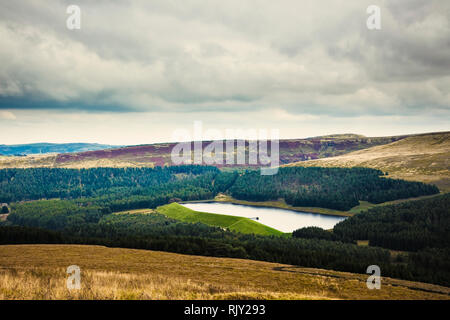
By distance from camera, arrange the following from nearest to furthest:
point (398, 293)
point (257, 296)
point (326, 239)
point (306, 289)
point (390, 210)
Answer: point (257, 296) < point (306, 289) < point (398, 293) < point (326, 239) < point (390, 210)

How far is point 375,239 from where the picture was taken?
149 meters

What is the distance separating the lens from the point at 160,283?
2539 cm

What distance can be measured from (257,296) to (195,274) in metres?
16.2

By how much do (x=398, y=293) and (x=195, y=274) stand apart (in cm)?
2194

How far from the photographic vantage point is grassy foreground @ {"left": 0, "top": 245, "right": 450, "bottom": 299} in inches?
796

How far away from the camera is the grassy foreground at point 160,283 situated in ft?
66.3
